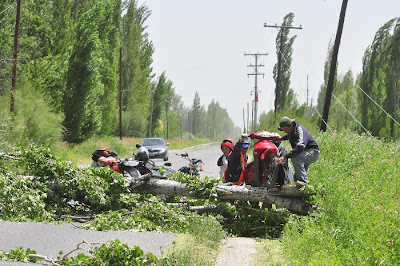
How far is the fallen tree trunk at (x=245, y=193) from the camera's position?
34.3ft

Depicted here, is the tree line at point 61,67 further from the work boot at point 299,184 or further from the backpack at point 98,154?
the work boot at point 299,184

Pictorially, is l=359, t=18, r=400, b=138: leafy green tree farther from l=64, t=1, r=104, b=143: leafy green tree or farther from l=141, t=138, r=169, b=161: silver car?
l=64, t=1, r=104, b=143: leafy green tree

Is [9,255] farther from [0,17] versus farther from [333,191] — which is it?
[0,17]

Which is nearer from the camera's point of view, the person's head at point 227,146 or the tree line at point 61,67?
the person's head at point 227,146

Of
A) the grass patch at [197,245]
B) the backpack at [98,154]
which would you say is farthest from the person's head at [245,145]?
the backpack at [98,154]

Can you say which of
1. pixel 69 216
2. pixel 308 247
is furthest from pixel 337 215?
pixel 69 216

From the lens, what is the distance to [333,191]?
9.70m

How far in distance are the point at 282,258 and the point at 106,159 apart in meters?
5.73

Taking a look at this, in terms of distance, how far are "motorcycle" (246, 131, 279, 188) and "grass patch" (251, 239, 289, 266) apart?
1.47 meters

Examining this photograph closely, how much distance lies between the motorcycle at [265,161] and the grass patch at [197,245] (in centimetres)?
132

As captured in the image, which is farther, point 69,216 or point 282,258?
point 69,216

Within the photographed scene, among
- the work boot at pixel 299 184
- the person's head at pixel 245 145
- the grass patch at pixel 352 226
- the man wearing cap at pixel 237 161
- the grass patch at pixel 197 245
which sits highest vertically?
the person's head at pixel 245 145

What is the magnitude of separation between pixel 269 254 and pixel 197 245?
1.02 metres

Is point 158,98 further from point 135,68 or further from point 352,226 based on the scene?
point 352,226
